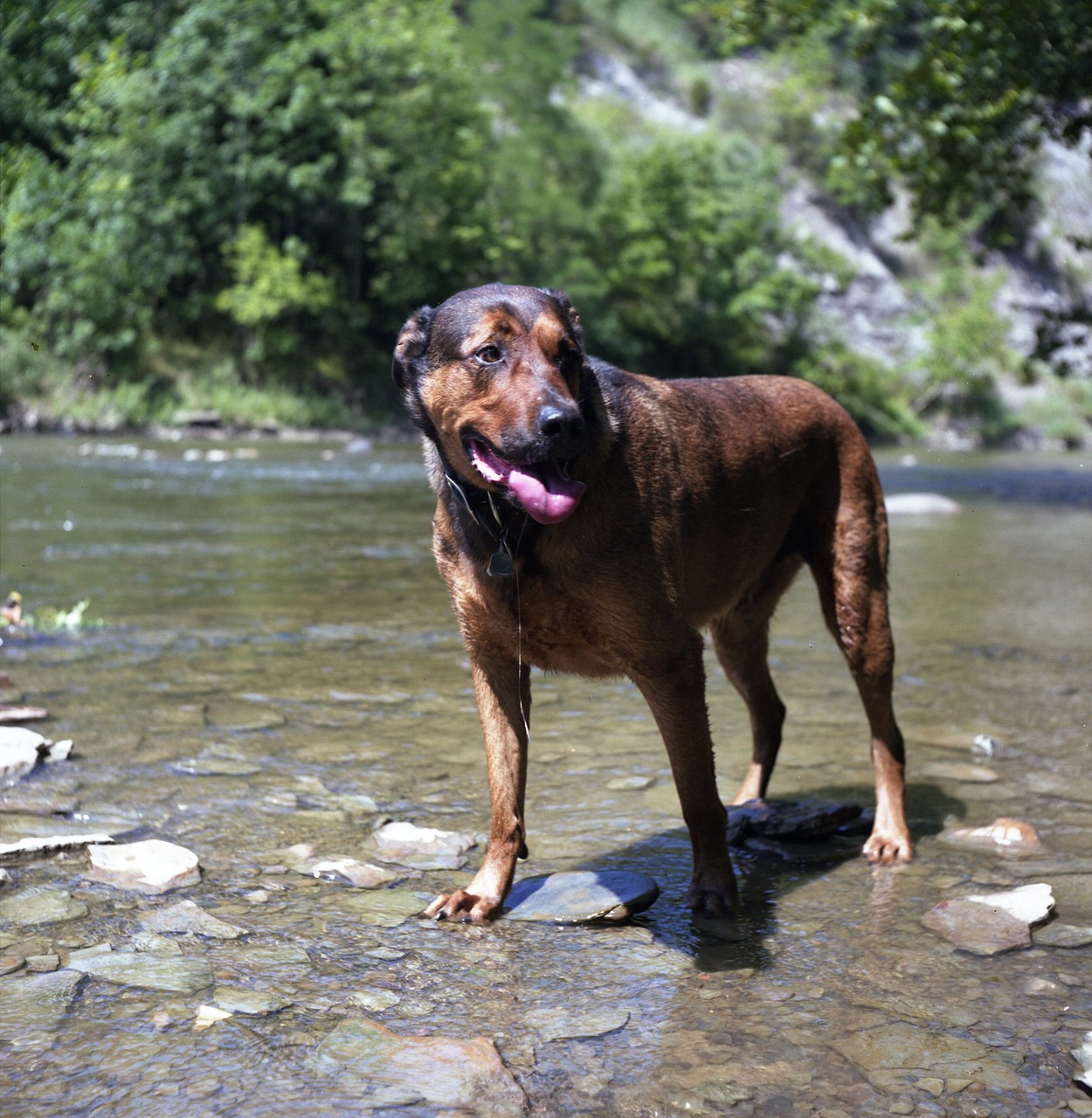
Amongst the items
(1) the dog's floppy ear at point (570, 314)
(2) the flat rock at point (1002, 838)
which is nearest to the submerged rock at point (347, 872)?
(1) the dog's floppy ear at point (570, 314)

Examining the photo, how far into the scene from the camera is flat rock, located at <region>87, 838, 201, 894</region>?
138 inches

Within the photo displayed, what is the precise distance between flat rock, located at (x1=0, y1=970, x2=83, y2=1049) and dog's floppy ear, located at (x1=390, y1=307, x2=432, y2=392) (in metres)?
1.84

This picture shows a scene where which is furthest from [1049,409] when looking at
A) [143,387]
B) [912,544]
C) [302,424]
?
[912,544]

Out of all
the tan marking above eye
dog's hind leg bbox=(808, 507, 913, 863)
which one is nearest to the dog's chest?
the tan marking above eye

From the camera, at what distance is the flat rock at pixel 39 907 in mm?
3205

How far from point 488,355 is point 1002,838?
8.22ft

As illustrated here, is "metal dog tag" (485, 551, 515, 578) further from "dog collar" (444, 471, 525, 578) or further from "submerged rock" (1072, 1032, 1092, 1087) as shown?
"submerged rock" (1072, 1032, 1092, 1087)

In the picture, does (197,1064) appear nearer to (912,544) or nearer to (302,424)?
(912,544)

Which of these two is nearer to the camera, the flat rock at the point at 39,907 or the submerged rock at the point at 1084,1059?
the submerged rock at the point at 1084,1059

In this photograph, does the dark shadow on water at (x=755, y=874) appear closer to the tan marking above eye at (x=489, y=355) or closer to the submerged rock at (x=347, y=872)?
the submerged rock at (x=347, y=872)

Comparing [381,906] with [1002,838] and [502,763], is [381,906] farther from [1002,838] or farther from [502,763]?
[1002,838]

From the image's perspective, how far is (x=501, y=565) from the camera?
330cm

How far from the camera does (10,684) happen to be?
579cm

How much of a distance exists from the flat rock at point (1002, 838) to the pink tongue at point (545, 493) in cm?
208
